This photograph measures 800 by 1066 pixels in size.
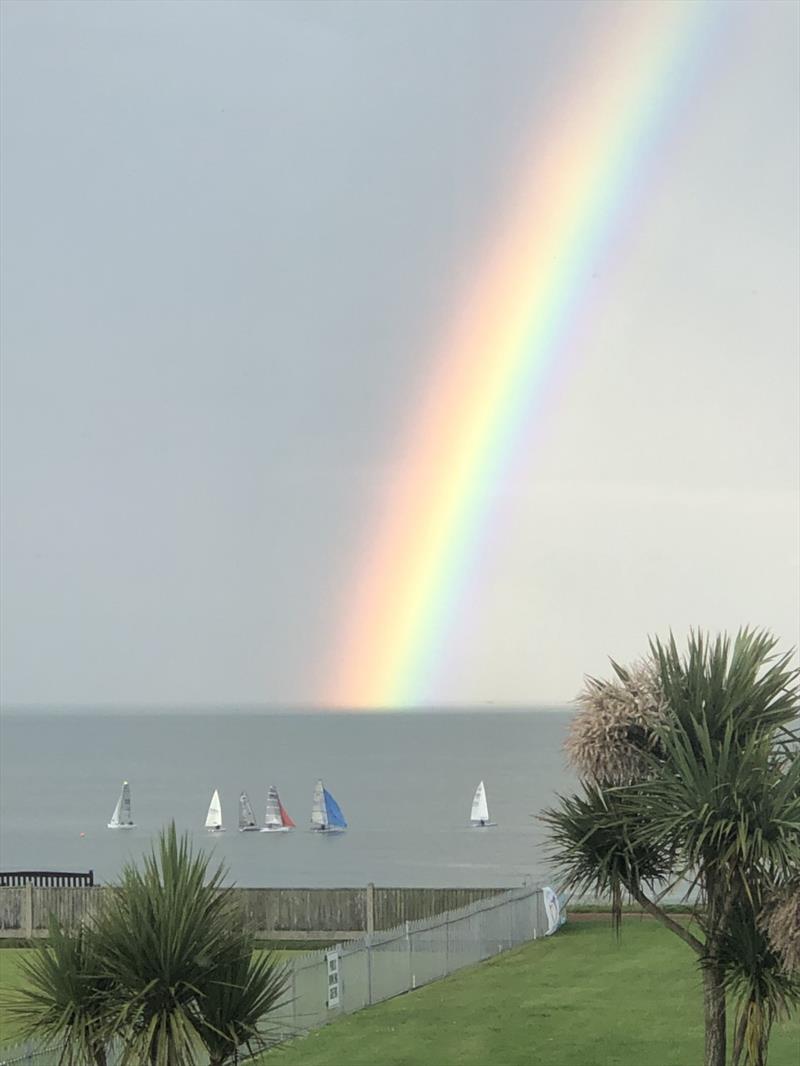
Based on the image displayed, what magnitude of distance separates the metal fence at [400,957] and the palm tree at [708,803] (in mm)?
5025

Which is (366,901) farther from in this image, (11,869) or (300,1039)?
(11,869)

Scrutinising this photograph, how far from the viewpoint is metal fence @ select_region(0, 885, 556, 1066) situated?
66.8 ft

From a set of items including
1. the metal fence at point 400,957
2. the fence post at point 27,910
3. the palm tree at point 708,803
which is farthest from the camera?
the fence post at point 27,910

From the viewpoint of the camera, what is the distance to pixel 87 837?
12256 centimetres

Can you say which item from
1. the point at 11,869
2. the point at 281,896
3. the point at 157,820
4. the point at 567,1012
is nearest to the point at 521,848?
the point at 11,869

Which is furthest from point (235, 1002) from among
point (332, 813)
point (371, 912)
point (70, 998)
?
point (332, 813)

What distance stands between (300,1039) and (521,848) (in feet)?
282

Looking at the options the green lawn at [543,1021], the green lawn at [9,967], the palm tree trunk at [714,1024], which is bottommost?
the green lawn at [543,1021]

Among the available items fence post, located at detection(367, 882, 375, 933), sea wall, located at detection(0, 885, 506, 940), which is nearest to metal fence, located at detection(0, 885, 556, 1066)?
sea wall, located at detection(0, 885, 506, 940)

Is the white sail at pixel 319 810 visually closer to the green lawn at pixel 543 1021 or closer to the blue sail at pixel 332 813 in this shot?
the blue sail at pixel 332 813

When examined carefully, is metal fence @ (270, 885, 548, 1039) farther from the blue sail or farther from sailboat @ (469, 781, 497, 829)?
sailboat @ (469, 781, 497, 829)

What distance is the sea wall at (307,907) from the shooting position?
1205 inches

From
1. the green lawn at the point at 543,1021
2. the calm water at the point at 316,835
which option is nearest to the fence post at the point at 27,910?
the green lawn at the point at 543,1021

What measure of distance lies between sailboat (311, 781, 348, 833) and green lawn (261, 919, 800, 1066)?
79.3 metres
